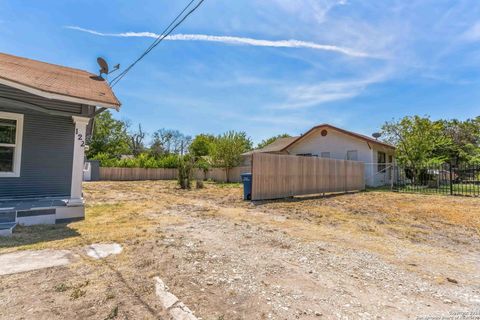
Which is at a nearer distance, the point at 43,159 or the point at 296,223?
the point at 43,159

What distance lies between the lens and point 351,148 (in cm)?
1905

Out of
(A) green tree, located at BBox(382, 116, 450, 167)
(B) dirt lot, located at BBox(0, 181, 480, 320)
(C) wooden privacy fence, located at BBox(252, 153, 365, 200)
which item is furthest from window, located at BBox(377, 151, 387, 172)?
(B) dirt lot, located at BBox(0, 181, 480, 320)

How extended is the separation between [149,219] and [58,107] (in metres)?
3.58

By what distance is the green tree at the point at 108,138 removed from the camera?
3678 cm

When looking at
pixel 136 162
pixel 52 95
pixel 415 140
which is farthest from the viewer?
pixel 136 162

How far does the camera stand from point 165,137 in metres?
53.5

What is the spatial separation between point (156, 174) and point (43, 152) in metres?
20.9

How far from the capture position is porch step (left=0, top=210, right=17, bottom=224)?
512 cm

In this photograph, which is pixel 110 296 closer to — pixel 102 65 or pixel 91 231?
pixel 91 231

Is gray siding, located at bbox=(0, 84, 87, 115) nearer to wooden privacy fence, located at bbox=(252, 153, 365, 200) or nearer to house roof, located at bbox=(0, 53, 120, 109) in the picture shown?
house roof, located at bbox=(0, 53, 120, 109)

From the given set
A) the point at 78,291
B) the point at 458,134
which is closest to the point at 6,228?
the point at 78,291

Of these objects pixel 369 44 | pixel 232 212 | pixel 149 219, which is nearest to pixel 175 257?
pixel 149 219

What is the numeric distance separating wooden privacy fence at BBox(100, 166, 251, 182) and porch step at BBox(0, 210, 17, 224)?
18.0 metres

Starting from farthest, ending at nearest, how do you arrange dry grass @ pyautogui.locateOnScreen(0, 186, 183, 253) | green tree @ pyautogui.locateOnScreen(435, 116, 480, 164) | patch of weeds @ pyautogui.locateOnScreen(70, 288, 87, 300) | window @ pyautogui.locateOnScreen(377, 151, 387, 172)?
green tree @ pyautogui.locateOnScreen(435, 116, 480, 164)
window @ pyautogui.locateOnScreen(377, 151, 387, 172)
dry grass @ pyautogui.locateOnScreen(0, 186, 183, 253)
patch of weeds @ pyautogui.locateOnScreen(70, 288, 87, 300)
